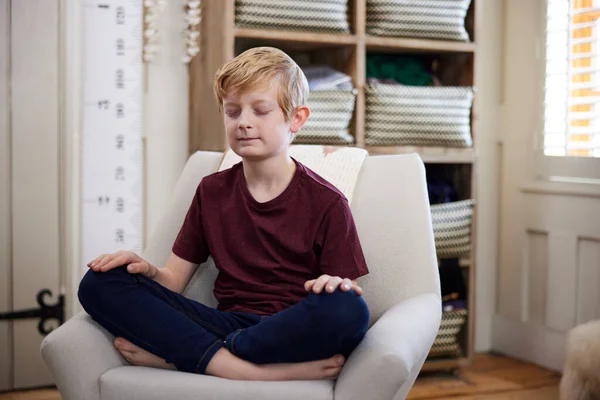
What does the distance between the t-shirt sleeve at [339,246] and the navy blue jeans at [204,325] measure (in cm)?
22

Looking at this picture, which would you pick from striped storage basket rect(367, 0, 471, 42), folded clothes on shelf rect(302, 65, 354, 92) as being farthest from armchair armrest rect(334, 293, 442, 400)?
striped storage basket rect(367, 0, 471, 42)

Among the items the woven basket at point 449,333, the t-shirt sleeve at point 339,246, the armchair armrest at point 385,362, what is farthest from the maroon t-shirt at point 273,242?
the woven basket at point 449,333

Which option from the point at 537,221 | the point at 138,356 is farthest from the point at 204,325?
the point at 537,221

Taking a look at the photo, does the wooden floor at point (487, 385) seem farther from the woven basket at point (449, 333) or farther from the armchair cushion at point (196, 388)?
the armchair cushion at point (196, 388)

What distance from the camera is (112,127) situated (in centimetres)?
278

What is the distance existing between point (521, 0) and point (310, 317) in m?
2.21

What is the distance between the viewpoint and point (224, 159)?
2.00 meters

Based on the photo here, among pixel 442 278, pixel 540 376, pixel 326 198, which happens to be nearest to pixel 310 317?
pixel 326 198

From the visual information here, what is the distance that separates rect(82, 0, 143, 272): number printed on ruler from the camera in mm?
2740

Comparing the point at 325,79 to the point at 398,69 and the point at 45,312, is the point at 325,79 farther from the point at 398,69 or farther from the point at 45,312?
the point at 45,312

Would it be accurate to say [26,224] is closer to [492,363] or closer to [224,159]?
[224,159]

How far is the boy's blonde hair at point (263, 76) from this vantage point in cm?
161

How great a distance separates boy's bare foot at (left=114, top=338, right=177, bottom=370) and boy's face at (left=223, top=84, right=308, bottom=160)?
44 centimetres

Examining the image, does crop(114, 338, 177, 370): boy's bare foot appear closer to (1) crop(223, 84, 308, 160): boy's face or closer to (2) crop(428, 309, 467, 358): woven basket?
(1) crop(223, 84, 308, 160): boy's face
